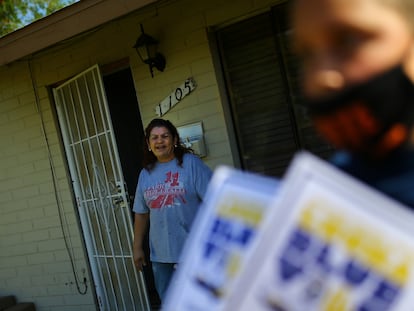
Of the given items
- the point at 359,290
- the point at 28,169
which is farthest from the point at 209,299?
the point at 28,169

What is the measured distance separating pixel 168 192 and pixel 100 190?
1.81 metres

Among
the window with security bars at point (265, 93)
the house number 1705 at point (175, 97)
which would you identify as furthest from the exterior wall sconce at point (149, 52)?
the window with security bars at point (265, 93)

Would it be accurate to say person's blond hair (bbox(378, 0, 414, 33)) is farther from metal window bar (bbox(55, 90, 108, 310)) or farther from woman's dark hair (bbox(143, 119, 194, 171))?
metal window bar (bbox(55, 90, 108, 310))

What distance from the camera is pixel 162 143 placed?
3.45 m

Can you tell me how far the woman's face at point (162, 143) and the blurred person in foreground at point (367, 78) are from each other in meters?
2.52

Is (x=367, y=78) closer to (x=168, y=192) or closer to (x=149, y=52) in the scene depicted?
(x=168, y=192)

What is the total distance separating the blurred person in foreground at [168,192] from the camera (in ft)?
10.9

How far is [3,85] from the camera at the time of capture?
548 centimetres

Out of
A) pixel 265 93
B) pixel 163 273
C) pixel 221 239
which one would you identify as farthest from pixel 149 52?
pixel 221 239

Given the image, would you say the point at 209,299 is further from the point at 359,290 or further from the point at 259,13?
the point at 259,13

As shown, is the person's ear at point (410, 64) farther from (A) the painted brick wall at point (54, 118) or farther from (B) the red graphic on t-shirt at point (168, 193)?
(A) the painted brick wall at point (54, 118)

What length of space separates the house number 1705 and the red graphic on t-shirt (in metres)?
1.02

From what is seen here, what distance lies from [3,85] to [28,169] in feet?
3.11

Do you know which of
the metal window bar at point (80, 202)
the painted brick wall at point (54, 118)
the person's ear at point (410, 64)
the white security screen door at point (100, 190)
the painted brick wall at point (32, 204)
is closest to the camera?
the person's ear at point (410, 64)
